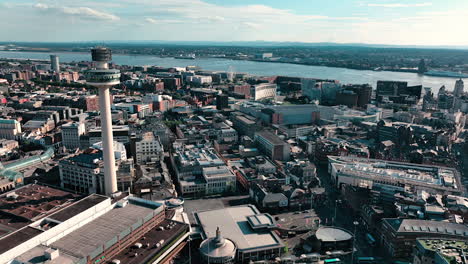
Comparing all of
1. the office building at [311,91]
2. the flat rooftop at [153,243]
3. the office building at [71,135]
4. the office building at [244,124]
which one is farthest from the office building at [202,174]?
the office building at [311,91]

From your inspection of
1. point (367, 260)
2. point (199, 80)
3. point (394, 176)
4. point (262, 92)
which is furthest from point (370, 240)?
point (199, 80)

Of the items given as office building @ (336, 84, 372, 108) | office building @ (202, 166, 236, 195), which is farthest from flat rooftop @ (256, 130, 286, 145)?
office building @ (336, 84, 372, 108)

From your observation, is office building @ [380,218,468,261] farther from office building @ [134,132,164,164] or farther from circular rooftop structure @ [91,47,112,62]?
office building @ [134,132,164,164]

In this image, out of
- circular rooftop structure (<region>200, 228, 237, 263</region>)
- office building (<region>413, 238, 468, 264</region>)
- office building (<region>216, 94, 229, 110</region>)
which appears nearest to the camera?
office building (<region>413, 238, 468, 264</region>)

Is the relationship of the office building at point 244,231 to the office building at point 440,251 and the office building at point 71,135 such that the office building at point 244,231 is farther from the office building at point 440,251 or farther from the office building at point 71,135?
the office building at point 71,135

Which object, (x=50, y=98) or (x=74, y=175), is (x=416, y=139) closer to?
(x=74, y=175)

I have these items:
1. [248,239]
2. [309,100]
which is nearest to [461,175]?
[248,239]
